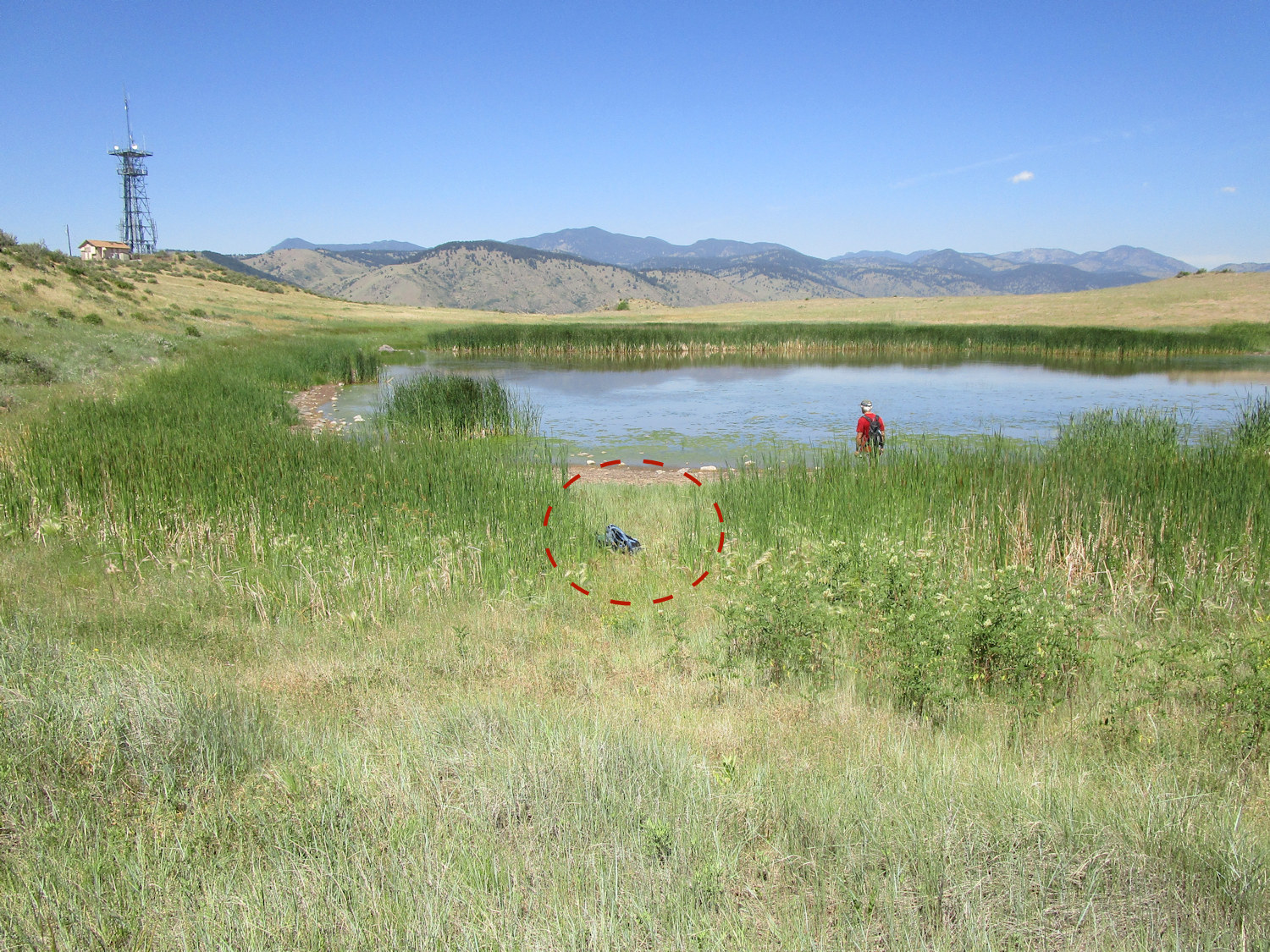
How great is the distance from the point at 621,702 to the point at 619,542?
12.6 ft

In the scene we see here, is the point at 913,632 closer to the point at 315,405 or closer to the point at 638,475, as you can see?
the point at 638,475

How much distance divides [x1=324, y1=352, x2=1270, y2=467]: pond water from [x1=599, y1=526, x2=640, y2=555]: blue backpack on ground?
4441 mm

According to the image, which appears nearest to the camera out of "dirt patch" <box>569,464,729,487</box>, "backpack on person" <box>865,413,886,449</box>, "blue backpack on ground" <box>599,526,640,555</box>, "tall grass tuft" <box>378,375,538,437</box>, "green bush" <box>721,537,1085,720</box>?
"green bush" <box>721,537,1085,720</box>

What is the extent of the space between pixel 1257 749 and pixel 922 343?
→ 4106 cm

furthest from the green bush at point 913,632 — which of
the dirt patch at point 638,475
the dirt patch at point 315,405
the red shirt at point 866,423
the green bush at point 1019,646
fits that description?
the dirt patch at point 315,405

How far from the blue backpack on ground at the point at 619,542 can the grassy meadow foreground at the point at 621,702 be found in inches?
6.8

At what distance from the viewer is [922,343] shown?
41812 millimetres

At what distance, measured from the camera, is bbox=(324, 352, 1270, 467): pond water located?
709 inches

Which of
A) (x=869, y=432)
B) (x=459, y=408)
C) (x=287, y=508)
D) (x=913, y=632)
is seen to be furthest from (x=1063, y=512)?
A: (x=459, y=408)

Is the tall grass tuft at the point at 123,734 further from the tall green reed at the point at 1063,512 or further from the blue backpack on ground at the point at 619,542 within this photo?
the tall green reed at the point at 1063,512

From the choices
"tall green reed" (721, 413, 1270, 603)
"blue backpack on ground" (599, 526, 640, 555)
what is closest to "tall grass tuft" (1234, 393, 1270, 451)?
"tall green reed" (721, 413, 1270, 603)

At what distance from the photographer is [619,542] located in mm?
7965

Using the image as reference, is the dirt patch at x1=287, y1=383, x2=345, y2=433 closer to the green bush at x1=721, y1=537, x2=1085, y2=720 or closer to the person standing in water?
the person standing in water

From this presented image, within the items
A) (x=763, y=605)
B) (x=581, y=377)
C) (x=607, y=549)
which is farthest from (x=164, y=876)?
(x=581, y=377)
